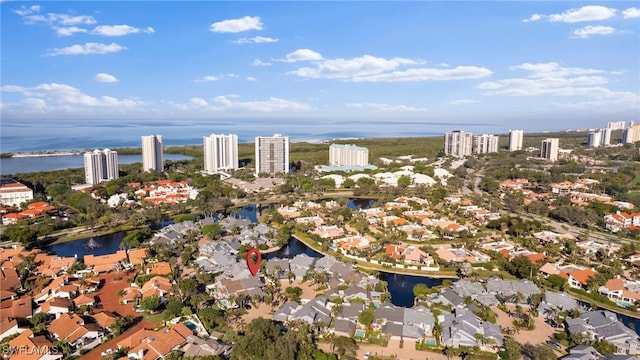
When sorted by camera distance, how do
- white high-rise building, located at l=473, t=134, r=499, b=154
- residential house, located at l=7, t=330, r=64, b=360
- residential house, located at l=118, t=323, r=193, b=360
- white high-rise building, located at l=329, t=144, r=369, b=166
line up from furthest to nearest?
white high-rise building, located at l=473, t=134, r=499, b=154
white high-rise building, located at l=329, t=144, r=369, b=166
residential house, located at l=118, t=323, r=193, b=360
residential house, located at l=7, t=330, r=64, b=360

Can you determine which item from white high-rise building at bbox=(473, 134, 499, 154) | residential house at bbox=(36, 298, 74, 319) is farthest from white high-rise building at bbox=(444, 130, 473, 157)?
residential house at bbox=(36, 298, 74, 319)

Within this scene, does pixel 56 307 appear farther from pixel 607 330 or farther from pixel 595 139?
pixel 595 139

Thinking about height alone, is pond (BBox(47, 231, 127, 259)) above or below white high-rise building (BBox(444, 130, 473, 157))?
below

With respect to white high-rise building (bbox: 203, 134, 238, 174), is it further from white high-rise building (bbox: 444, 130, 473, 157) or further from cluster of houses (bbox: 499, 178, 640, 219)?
white high-rise building (bbox: 444, 130, 473, 157)

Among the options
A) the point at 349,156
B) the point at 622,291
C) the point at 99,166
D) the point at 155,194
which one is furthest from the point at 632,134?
the point at 99,166

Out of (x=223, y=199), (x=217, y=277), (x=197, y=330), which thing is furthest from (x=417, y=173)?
(x=197, y=330)

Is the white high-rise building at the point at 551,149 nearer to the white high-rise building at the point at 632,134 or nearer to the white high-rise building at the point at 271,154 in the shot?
the white high-rise building at the point at 632,134
